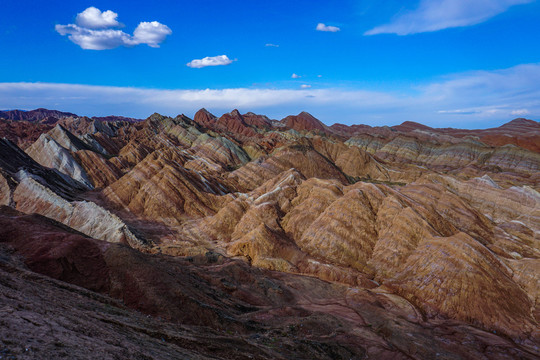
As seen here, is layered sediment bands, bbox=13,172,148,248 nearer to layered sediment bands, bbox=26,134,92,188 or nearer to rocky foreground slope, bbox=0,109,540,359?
rocky foreground slope, bbox=0,109,540,359

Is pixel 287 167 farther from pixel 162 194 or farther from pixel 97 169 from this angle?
pixel 97 169

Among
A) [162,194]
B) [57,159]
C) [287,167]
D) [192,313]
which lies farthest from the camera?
[287,167]

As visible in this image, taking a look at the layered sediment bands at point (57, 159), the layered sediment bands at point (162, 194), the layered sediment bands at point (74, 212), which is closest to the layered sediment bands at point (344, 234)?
the layered sediment bands at point (74, 212)

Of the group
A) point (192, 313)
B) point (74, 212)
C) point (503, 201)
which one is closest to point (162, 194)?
point (74, 212)

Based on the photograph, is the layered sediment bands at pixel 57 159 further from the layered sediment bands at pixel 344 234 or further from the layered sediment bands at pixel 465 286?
the layered sediment bands at pixel 465 286

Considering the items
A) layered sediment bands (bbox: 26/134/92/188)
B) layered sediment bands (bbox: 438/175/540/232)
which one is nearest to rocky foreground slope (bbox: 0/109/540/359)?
layered sediment bands (bbox: 438/175/540/232)

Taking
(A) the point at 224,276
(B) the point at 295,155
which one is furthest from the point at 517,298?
(B) the point at 295,155

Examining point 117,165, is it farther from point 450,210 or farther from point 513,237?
point 513,237

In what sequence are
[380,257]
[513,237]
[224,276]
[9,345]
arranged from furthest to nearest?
[513,237] → [380,257] → [224,276] → [9,345]
